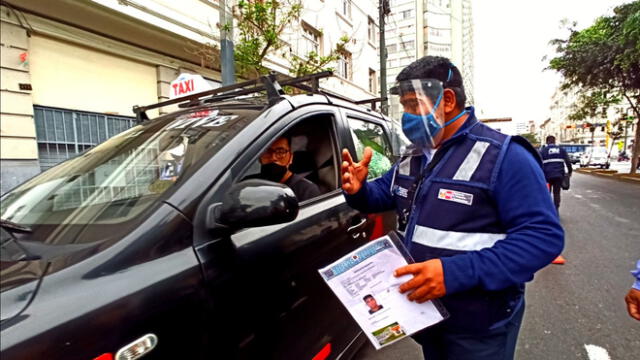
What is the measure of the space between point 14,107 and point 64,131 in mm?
930

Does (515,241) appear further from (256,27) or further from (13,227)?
(256,27)

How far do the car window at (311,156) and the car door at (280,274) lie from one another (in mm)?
184

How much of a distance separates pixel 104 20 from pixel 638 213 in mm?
12759

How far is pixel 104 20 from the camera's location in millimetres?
6980

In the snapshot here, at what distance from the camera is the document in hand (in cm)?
123

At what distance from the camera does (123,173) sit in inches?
61.7

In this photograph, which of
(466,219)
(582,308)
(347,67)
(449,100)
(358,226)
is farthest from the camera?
(347,67)

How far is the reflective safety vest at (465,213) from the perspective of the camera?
1211 mm

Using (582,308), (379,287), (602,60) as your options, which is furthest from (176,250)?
(602,60)

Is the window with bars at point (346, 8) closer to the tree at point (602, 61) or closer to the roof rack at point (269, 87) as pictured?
the tree at point (602, 61)

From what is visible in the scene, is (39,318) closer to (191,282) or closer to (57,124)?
(191,282)

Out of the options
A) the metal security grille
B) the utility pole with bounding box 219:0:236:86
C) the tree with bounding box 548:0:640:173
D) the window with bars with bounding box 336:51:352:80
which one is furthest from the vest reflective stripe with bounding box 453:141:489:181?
the window with bars with bounding box 336:51:352:80

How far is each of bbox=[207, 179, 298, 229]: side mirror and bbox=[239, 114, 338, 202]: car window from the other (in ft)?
2.58

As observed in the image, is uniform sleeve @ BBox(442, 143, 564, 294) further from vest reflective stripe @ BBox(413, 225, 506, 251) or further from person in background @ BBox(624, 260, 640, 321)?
person in background @ BBox(624, 260, 640, 321)
